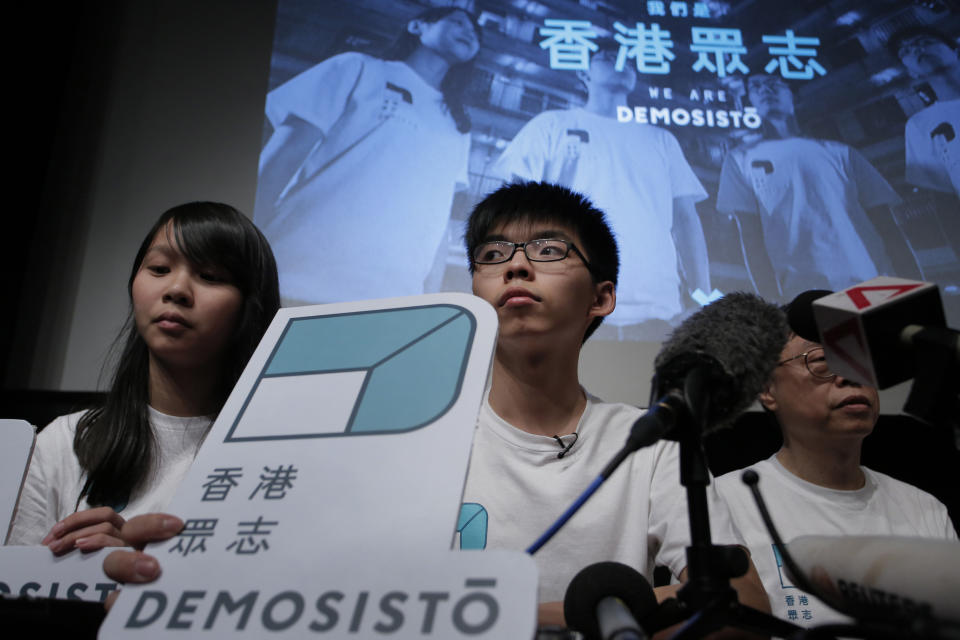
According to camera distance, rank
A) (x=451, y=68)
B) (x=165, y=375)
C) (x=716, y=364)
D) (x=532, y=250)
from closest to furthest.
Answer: (x=716, y=364) → (x=165, y=375) → (x=532, y=250) → (x=451, y=68)

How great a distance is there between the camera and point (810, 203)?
2.34 metres

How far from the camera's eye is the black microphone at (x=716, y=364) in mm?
655

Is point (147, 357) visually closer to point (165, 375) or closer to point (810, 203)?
point (165, 375)

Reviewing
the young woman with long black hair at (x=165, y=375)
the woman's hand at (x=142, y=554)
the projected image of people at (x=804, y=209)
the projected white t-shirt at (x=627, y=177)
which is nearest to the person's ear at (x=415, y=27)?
the projected white t-shirt at (x=627, y=177)

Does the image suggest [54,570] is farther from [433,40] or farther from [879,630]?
[433,40]

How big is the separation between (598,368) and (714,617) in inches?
68.7

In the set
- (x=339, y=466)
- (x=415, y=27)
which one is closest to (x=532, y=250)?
(x=339, y=466)

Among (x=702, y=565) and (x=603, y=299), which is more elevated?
(x=603, y=299)

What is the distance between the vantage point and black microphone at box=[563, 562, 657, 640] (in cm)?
60

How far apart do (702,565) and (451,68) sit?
7.59 ft

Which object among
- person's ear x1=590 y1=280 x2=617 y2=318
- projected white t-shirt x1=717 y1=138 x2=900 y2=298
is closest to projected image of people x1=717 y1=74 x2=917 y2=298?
projected white t-shirt x1=717 y1=138 x2=900 y2=298

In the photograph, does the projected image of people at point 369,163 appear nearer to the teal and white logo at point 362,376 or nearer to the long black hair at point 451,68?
the long black hair at point 451,68

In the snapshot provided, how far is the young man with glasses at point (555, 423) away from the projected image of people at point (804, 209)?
97 centimetres

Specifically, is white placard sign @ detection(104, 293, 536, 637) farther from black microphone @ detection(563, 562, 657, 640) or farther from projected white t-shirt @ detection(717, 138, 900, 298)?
projected white t-shirt @ detection(717, 138, 900, 298)
